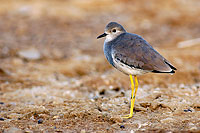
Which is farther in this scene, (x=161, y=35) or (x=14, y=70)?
(x=161, y=35)

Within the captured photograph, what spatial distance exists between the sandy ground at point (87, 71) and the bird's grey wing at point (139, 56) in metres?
0.86

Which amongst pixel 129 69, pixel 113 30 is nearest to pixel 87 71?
pixel 113 30

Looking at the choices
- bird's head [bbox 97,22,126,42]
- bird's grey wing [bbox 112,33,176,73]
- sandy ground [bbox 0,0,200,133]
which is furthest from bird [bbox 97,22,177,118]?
sandy ground [bbox 0,0,200,133]

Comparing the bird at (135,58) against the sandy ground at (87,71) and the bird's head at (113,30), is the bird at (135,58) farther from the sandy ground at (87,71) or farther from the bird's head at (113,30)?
the sandy ground at (87,71)

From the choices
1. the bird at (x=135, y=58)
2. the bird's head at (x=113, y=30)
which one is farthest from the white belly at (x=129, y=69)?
the bird's head at (x=113, y=30)

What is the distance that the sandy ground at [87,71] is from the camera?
4.93 meters

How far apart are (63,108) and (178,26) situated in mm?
10115

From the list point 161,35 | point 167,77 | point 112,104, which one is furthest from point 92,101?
point 161,35

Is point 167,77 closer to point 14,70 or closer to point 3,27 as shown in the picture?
point 14,70

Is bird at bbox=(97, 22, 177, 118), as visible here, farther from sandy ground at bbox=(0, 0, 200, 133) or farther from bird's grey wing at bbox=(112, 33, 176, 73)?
sandy ground at bbox=(0, 0, 200, 133)

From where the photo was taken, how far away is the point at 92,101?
589 cm

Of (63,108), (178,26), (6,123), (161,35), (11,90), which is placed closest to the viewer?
(6,123)

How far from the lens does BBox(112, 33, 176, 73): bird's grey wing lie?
474 cm

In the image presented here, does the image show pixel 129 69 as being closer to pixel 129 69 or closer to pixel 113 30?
pixel 129 69
